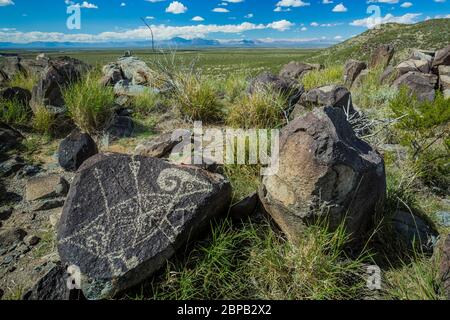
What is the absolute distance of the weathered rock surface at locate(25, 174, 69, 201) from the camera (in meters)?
4.05

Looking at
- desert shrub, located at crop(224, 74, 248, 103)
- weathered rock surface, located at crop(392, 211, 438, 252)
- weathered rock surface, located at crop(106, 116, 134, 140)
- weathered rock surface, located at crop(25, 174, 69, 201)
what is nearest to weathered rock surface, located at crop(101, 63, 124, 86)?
weathered rock surface, located at crop(106, 116, 134, 140)

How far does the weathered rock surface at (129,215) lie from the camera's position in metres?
2.64

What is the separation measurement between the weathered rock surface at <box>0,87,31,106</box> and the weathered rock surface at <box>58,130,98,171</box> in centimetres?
214

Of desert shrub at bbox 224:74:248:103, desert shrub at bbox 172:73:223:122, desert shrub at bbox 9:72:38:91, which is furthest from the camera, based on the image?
desert shrub at bbox 9:72:38:91

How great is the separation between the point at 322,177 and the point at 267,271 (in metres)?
0.89

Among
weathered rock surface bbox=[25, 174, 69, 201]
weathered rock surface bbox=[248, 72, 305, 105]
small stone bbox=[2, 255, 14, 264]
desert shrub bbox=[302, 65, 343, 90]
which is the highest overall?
desert shrub bbox=[302, 65, 343, 90]

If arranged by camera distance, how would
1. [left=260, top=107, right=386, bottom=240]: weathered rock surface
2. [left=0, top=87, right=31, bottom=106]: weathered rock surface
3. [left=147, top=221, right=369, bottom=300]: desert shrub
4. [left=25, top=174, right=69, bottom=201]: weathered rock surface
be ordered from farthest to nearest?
[left=0, top=87, right=31, bottom=106]: weathered rock surface, [left=25, top=174, right=69, bottom=201]: weathered rock surface, [left=260, top=107, right=386, bottom=240]: weathered rock surface, [left=147, top=221, right=369, bottom=300]: desert shrub

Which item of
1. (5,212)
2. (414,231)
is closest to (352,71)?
(414,231)

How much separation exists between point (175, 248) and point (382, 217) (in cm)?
194

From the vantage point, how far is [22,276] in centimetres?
298

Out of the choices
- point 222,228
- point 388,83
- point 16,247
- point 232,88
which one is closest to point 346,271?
point 222,228

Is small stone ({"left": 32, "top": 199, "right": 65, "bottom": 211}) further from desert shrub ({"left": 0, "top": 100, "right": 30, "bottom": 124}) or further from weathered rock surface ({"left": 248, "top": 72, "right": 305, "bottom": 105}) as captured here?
weathered rock surface ({"left": 248, "top": 72, "right": 305, "bottom": 105})

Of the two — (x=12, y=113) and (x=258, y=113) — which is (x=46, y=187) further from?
(x=258, y=113)

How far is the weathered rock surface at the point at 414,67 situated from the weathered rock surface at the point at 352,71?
113 centimetres
